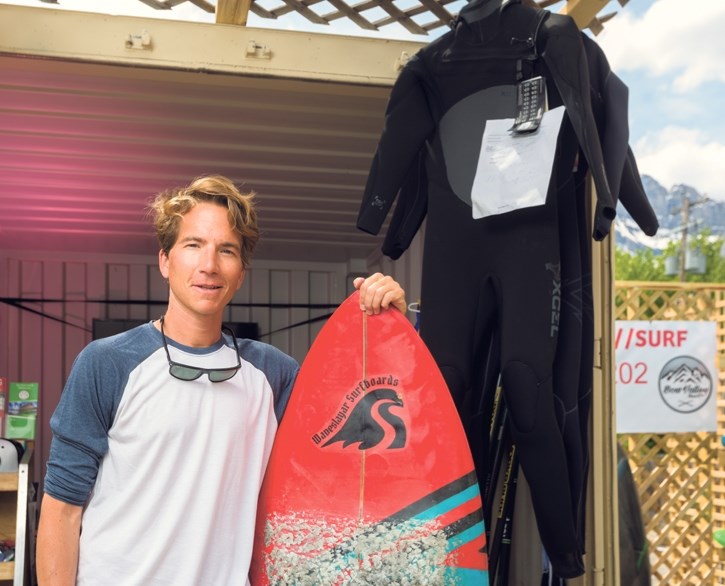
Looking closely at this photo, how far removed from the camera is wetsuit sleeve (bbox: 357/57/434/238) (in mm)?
2088

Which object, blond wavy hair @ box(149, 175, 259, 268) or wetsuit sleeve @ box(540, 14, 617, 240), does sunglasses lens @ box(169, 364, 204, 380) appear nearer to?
blond wavy hair @ box(149, 175, 259, 268)

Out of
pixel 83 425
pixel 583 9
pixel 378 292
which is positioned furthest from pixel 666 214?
pixel 83 425

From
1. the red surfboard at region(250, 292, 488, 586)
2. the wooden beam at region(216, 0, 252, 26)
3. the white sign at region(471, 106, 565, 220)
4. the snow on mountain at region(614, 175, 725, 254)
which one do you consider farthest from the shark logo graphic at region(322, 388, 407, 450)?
the snow on mountain at region(614, 175, 725, 254)

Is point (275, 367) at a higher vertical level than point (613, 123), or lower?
lower

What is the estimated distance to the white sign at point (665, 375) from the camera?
4.79 meters

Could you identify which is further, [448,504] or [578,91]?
[578,91]

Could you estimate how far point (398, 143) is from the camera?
2.09m

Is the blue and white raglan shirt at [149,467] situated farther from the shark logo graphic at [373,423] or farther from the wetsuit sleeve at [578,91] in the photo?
the wetsuit sleeve at [578,91]

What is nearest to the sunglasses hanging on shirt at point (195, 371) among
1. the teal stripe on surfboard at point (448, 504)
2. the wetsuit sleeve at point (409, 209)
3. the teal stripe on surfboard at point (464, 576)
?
the teal stripe on surfboard at point (448, 504)

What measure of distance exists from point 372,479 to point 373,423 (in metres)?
0.11

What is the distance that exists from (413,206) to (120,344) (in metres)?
1.04

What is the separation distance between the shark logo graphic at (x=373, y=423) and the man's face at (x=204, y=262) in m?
0.38

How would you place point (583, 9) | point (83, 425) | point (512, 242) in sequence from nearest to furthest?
1. point (83, 425)
2. point (512, 242)
3. point (583, 9)

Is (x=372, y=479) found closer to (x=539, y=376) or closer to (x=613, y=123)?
(x=539, y=376)
